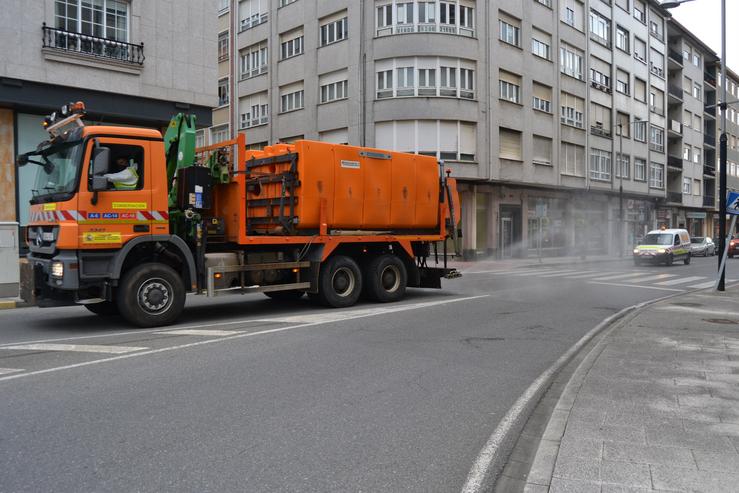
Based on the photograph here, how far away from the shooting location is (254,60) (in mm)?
36531

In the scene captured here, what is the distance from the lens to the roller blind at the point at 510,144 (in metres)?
30.8

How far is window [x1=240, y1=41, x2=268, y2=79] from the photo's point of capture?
117 feet

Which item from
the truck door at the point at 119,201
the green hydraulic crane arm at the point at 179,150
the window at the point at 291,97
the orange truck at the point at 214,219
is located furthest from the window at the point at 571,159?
the truck door at the point at 119,201

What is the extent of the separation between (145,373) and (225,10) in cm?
3787

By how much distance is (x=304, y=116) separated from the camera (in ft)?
107

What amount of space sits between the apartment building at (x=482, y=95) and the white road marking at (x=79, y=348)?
22.3m

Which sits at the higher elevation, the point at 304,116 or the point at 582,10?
the point at 582,10

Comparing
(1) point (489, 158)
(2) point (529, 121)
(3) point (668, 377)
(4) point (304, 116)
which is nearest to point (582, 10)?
(2) point (529, 121)

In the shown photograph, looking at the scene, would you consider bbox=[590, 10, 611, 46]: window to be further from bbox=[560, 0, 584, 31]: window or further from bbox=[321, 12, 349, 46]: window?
bbox=[321, 12, 349, 46]: window

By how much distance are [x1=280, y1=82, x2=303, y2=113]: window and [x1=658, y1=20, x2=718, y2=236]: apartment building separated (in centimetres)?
3233

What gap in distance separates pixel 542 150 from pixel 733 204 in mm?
20250

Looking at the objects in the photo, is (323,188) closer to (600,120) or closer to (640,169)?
(600,120)

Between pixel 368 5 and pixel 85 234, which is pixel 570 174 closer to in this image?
pixel 368 5

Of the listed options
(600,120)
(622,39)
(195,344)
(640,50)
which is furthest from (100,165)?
(640,50)
